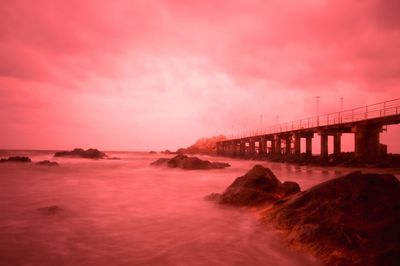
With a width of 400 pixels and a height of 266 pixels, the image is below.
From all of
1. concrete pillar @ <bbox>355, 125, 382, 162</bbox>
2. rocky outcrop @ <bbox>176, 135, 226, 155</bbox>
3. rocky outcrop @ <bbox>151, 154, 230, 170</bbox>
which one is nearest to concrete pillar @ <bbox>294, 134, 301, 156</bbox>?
concrete pillar @ <bbox>355, 125, 382, 162</bbox>

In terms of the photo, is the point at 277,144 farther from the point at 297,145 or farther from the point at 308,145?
the point at 308,145

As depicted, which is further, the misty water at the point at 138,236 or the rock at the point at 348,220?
the misty water at the point at 138,236

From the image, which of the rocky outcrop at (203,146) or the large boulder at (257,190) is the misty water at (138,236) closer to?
the large boulder at (257,190)

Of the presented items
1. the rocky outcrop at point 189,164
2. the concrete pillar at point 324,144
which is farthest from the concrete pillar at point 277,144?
the rocky outcrop at point 189,164

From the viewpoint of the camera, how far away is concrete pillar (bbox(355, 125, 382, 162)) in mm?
24562

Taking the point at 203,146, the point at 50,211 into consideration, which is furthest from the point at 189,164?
the point at 203,146

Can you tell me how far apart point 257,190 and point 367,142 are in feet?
73.1

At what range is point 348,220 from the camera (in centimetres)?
420

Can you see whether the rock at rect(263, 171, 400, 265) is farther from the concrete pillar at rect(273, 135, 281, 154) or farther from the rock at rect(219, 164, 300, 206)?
the concrete pillar at rect(273, 135, 281, 154)

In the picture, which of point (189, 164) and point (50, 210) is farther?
point (189, 164)

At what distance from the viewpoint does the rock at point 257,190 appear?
7.20 metres

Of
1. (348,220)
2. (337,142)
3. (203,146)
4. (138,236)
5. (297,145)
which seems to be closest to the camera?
(348,220)

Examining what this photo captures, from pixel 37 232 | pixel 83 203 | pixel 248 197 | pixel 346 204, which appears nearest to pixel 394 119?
pixel 248 197

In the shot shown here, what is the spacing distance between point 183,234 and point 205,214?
5.33 feet
